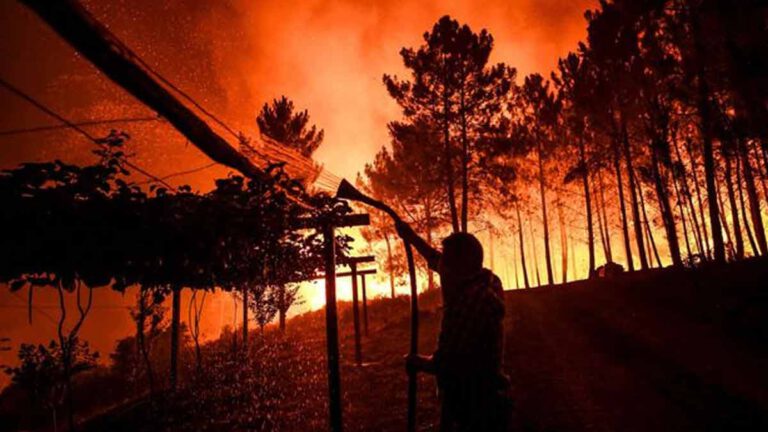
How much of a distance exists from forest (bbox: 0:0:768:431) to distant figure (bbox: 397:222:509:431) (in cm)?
17

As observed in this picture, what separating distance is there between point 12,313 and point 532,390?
190786 mm

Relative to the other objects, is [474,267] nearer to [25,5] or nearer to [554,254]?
[25,5]

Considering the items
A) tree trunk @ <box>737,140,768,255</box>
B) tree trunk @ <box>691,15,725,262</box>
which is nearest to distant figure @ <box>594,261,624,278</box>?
tree trunk @ <box>691,15,725,262</box>

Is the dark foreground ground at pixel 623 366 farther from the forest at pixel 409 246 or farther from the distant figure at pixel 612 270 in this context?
the distant figure at pixel 612 270

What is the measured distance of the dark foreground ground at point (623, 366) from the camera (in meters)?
6.53

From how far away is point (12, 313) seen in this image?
5591 inches

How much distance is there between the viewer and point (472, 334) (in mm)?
2678

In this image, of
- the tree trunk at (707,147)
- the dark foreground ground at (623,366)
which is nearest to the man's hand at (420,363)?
the dark foreground ground at (623,366)

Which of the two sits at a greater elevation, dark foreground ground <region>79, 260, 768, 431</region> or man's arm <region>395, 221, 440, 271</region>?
man's arm <region>395, 221, 440, 271</region>

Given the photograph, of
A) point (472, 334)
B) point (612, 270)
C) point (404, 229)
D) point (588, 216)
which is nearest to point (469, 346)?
point (472, 334)

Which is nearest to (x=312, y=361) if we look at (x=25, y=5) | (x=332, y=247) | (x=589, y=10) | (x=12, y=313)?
(x=332, y=247)

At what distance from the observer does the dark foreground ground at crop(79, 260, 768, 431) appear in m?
6.53

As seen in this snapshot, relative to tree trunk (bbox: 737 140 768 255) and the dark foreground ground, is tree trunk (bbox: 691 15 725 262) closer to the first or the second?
the dark foreground ground

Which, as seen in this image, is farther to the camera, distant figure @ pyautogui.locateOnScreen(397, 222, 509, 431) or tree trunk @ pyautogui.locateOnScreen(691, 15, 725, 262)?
tree trunk @ pyautogui.locateOnScreen(691, 15, 725, 262)
